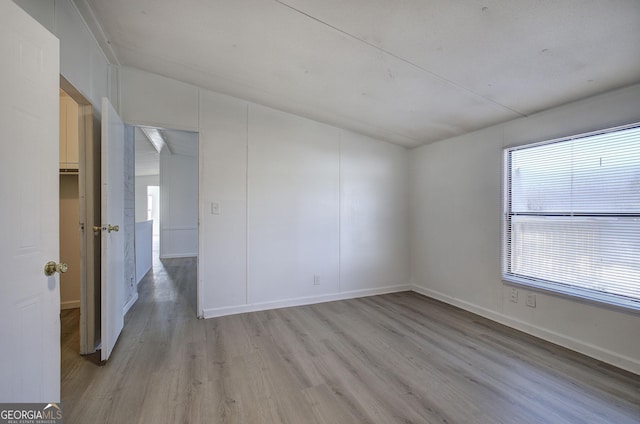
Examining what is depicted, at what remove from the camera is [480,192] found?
3254 millimetres

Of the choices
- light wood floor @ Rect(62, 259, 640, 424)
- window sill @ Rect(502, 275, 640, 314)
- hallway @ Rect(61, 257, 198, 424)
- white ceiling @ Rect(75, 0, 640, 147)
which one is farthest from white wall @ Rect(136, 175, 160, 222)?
window sill @ Rect(502, 275, 640, 314)

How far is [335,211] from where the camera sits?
3836 millimetres

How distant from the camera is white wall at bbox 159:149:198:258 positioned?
7.32 m

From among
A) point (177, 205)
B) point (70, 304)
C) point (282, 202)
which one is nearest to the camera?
point (70, 304)

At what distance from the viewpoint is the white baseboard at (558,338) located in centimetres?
213

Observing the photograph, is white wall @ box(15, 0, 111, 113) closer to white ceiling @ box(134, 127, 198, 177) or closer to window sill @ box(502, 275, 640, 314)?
white ceiling @ box(134, 127, 198, 177)

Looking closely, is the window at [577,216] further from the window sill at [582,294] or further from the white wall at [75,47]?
the white wall at [75,47]

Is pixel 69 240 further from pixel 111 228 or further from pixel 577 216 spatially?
pixel 577 216

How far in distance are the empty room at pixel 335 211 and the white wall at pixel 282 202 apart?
0.09 ft

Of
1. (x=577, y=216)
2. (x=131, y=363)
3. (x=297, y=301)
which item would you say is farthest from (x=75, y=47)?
(x=577, y=216)

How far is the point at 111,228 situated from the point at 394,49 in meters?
2.63

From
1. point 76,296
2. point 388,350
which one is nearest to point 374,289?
point 388,350

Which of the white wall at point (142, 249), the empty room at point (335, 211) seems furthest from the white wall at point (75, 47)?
the white wall at point (142, 249)

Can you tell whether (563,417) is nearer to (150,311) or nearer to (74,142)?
(150,311)
